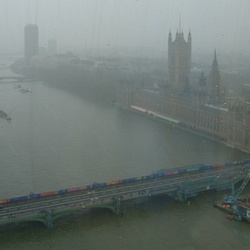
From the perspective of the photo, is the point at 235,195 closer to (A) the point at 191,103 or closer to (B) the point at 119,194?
(B) the point at 119,194

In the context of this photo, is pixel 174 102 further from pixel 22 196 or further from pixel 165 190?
pixel 22 196

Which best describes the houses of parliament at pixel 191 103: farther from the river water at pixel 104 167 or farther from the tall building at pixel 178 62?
the river water at pixel 104 167

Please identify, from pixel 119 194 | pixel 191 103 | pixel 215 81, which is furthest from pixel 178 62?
pixel 119 194

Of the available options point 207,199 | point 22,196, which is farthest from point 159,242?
point 22,196

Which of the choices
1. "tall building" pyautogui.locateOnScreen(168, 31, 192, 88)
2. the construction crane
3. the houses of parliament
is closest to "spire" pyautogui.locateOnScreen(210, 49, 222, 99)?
the houses of parliament

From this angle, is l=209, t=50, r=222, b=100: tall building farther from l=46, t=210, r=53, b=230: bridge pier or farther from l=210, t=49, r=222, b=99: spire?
l=46, t=210, r=53, b=230: bridge pier

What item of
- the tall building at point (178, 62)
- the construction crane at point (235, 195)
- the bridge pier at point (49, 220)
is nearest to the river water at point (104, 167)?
the bridge pier at point (49, 220)

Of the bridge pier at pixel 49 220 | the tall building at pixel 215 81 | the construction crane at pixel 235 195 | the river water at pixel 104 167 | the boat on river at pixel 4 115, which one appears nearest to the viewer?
the river water at pixel 104 167
